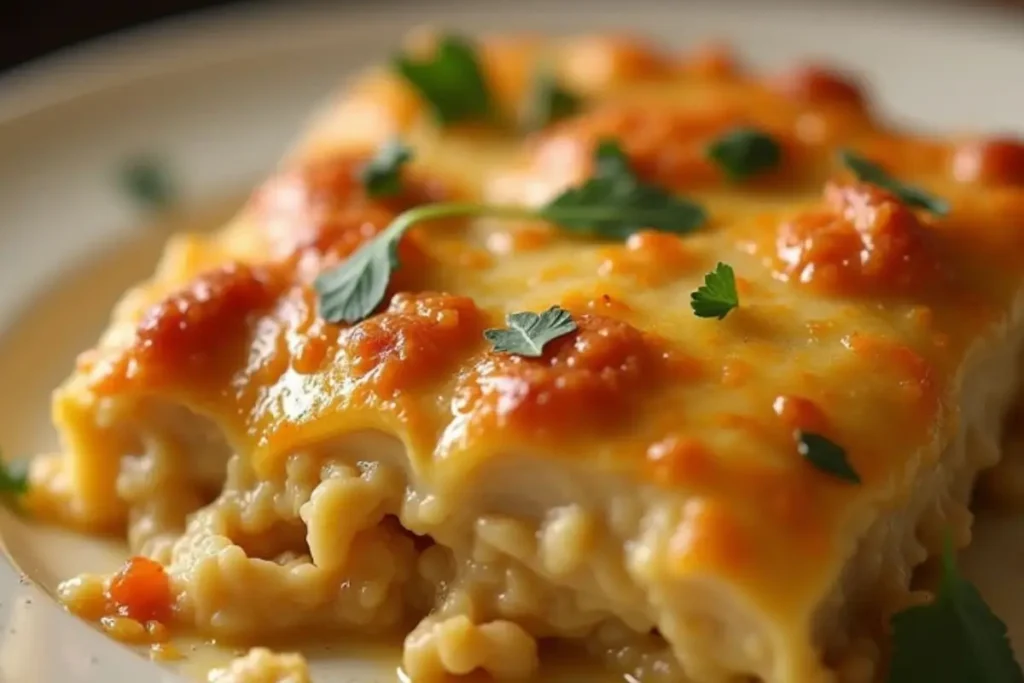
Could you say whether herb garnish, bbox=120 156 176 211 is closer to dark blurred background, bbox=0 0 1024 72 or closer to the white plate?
the white plate

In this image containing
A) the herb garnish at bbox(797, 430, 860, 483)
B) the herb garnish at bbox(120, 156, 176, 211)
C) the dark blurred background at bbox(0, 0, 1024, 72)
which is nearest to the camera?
the herb garnish at bbox(797, 430, 860, 483)

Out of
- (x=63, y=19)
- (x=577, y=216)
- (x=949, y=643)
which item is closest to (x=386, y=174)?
(x=577, y=216)

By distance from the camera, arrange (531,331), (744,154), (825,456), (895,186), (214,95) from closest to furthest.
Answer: (825,456) → (531,331) → (895,186) → (744,154) → (214,95)

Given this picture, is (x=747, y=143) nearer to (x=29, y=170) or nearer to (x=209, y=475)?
(x=209, y=475)

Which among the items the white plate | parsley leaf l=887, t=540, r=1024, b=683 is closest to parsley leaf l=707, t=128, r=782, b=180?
parsley leaf l=887, t=540, r=1024, b=683

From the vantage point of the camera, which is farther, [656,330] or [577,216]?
[577,216]

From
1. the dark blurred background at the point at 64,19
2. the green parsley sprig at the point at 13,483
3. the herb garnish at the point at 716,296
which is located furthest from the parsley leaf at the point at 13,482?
the dark blurred background at the point at 64,19

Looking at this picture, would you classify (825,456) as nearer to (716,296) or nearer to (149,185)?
(716,296)

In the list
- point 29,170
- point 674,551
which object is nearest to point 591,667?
point 674,551

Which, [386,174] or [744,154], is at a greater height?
[386,174]
